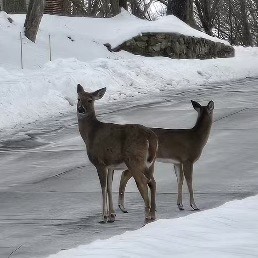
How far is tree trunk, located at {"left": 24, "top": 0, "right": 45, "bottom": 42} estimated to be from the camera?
31875mm

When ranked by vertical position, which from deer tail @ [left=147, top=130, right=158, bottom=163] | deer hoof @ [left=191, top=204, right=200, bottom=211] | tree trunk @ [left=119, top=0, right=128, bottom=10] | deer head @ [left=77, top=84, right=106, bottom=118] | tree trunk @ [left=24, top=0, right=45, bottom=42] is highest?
tree trunk @ [left=119, top=0, right=128, bottom=10]

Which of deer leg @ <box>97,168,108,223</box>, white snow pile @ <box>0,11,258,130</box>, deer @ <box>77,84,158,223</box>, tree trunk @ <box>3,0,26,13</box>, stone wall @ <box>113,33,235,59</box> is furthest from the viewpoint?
tree trunk @ <box>3,0,26,13</box>

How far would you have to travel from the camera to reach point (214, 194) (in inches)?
468

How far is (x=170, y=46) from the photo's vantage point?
36125 mm

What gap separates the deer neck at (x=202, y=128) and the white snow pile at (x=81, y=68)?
8977mm

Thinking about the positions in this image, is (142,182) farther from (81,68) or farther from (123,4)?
(123,4)

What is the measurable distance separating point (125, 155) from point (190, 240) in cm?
308

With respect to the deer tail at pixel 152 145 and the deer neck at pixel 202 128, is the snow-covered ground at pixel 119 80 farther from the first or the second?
the deer neck at pixel 202 128

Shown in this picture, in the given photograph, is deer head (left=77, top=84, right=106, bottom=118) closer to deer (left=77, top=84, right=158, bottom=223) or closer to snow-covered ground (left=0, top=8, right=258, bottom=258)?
deer (left=77, top=84, right=158, bottom=223)

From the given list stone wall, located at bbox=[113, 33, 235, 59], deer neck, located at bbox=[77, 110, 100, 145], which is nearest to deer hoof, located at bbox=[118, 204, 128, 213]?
deer neck, located at bbox=[77, 110, 100, 145]

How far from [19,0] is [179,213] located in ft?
120

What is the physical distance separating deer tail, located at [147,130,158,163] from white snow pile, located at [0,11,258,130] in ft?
32.3

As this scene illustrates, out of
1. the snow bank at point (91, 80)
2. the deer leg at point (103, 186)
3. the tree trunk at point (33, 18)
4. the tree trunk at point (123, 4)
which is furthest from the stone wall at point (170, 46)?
the deer leg at point (103, 186)

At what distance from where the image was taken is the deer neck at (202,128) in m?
11.1
